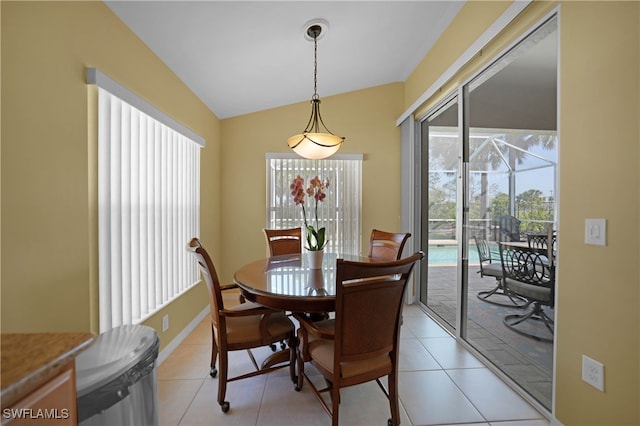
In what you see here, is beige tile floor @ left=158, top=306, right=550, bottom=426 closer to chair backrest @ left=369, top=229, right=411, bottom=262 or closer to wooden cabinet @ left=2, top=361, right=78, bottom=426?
chair backrest @ left=369, top=229, right=411, bottom=262

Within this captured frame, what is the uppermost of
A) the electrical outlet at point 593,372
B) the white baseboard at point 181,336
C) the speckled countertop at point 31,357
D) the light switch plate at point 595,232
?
the light switch plate at point 595,232

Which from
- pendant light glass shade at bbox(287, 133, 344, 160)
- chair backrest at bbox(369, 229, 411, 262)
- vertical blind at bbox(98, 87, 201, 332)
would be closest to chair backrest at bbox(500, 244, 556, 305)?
chair backrest at bbox(369, 229, 411, 262)

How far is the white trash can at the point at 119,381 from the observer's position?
0.77 m

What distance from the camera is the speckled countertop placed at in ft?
1.61

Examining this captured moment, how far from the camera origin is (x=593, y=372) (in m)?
1.37

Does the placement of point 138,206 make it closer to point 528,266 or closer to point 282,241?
point 282,241

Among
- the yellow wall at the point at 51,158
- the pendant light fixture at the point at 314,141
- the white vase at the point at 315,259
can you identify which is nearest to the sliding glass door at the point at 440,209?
the pendant light fixture at the point at 314,141

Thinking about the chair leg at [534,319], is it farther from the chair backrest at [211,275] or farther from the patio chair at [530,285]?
the chair backrest at [211,275]

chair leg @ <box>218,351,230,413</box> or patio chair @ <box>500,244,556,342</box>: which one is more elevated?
patio chair @ <box>500,244,556,342</box>

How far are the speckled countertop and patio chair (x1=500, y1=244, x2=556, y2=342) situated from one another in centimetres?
227

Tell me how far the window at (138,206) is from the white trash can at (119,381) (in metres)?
0.92

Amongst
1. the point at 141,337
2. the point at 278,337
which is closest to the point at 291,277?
the point at 278,337

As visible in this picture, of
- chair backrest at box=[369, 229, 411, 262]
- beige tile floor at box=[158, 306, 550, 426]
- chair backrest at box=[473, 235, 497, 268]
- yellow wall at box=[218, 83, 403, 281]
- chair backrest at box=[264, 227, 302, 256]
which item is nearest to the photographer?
beige tile floor at box=[158, 306, 550, 426]

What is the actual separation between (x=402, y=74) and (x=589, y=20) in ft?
7.84
